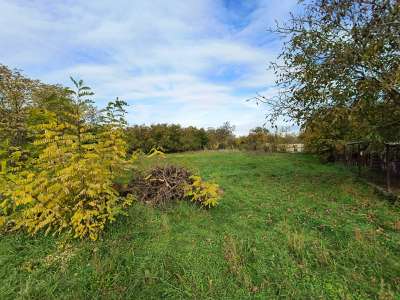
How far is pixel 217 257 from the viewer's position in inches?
133

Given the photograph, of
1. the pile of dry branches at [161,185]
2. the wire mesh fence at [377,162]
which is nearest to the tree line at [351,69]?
the wire mesh fence at [377,162]

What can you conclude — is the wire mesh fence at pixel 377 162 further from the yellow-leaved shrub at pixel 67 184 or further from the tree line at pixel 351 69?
the yellow-leaved shrub at pixel 67 184

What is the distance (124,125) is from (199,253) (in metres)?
2.66

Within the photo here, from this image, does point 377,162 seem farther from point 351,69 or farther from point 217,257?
point 217,257

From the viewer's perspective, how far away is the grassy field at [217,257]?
2816 mm

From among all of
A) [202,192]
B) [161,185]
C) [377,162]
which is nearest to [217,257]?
[202,192]

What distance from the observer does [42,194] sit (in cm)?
372

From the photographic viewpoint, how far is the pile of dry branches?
539 cm

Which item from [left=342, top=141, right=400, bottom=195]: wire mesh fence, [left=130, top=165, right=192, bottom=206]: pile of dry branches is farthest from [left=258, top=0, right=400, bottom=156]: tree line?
[left=130, top=165, right=192, bottom=206]: pile of dry branches

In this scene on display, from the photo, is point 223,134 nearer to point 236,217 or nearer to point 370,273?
point 236,217

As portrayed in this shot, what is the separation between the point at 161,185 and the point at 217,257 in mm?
2531

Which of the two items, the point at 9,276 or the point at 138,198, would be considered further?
the point at 138,198

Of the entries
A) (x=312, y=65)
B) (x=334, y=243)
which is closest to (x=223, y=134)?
(x=312, y=65)

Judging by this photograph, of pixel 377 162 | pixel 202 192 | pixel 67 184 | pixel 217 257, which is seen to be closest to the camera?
pixel 217 257
